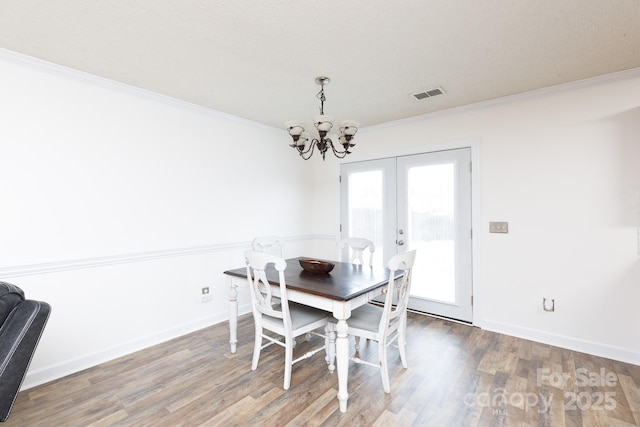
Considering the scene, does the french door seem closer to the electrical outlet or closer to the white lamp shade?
the white lamp shade

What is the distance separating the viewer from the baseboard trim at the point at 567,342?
2.53 m

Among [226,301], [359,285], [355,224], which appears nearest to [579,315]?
[359,285]

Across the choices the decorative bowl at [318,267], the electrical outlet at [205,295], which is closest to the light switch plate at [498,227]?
the decorative bowl at [318,267]

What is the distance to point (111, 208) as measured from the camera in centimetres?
267

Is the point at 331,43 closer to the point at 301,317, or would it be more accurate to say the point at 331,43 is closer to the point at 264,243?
the point at 301,317

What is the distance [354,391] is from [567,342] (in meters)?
2.15

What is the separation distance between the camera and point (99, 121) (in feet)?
8.53

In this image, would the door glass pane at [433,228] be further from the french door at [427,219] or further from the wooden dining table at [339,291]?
the wooden dining table at [339,291]

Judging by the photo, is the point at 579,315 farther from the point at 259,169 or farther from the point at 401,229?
the point at 259,169

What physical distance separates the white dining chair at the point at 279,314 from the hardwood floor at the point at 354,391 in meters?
0.25

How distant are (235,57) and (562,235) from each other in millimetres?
3286

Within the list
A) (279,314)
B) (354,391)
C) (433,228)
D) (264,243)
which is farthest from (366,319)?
(433,228)

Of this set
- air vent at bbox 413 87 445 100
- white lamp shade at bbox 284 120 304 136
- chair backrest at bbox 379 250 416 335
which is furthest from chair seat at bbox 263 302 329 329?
air vent at bbox 413 87 445 100

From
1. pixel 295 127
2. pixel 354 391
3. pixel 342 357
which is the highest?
pixel 295 127
